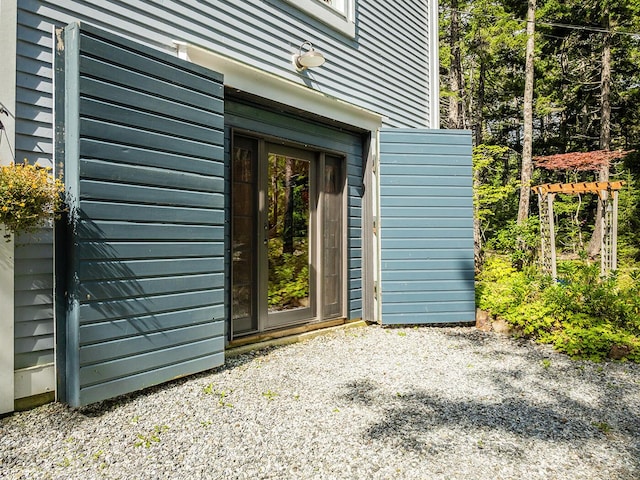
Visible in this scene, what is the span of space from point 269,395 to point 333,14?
3807 mm

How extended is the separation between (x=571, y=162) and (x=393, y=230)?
8.12 m

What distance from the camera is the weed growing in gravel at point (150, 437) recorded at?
1.96 meters

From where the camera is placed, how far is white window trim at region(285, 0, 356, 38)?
13.1 ft

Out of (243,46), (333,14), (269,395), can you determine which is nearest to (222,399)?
(269,395)

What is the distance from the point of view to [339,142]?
14.6 feet

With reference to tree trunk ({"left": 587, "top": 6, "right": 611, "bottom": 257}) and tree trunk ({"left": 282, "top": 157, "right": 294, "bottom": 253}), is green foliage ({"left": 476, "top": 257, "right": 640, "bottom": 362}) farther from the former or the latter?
tree trunk ({"left": 587, "top": 6, "right": 611, "bottom": 257})

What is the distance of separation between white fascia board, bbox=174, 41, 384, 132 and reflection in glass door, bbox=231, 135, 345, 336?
42 cm

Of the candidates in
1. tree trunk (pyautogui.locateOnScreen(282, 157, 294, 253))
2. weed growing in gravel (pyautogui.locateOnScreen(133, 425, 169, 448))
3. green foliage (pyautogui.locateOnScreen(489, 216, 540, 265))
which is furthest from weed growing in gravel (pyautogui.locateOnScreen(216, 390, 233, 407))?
green foliage (pyautogui.locateOnScreen(489, 216, 540, 265))

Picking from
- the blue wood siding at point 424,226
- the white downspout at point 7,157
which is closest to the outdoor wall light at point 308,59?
the blue wood siding at point 424,226

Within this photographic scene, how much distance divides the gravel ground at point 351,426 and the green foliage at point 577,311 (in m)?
0.28

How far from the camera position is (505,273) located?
5.50 m

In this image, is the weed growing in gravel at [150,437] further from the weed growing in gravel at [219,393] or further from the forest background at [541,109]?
the forest background at [541,109]

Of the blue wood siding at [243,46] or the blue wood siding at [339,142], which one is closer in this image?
the blue wood siding at [243,46]

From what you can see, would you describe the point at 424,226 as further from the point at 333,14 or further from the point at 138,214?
the point at 138,214
